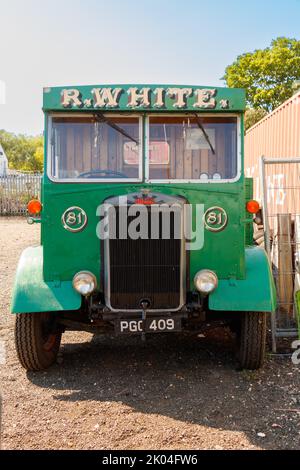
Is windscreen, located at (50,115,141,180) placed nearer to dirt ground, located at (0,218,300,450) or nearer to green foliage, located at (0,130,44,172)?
dirt ground, located at (0,218,300,450)

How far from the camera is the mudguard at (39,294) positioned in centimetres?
429

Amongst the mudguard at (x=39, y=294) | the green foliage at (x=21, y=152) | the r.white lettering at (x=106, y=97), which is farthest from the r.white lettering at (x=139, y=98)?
the green foliage at (x=21, y=152)

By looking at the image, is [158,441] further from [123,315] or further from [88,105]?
[88,105]

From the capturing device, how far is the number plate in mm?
4176

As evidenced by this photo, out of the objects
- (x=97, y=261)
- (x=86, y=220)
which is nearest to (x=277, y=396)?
(x=97, y=261)

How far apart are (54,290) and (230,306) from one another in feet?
5.17

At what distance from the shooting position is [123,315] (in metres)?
4.27

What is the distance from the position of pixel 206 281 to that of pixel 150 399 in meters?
1.10

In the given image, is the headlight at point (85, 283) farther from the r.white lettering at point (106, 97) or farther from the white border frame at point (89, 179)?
the r.white lettering at point (106, 97)

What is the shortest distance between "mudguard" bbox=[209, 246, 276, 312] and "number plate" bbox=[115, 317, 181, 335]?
1.20 ft

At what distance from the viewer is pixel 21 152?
263 feet

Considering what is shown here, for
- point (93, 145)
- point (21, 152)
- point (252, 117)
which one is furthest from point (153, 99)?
point (21, 152)

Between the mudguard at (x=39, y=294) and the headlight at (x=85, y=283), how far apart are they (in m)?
0.13

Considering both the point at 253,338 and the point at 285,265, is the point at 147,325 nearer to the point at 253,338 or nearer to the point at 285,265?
the point at 253,338
